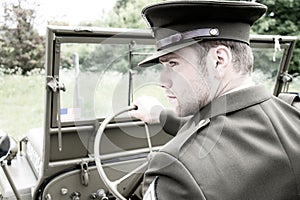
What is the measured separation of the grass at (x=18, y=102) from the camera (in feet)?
17.2

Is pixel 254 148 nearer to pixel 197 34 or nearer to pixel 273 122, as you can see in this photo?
pixel 273 122

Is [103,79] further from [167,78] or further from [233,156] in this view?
[233,156]

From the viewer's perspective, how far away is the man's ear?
3.93 feet

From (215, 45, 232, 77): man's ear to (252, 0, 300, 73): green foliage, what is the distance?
956 cm

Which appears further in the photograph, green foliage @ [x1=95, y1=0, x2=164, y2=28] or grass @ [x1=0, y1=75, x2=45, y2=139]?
green foliage @ [x1=95, y1=0, x2=164, y2=28]

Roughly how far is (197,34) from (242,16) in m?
0.20

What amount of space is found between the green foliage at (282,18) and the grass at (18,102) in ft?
23.1

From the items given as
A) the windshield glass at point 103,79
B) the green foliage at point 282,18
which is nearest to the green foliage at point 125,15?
the green foliage at point 282,18

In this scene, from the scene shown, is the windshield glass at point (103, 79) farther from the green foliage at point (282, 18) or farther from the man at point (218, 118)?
the green foliage at point (282, 18)

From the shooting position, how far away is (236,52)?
1.22m

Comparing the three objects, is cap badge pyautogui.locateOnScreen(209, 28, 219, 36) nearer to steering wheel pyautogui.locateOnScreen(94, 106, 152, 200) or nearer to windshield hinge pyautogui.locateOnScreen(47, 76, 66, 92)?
steering wheel pyautogui.locateOnScreen(94, 106, 152, 200)

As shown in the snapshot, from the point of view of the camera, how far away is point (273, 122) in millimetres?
1219

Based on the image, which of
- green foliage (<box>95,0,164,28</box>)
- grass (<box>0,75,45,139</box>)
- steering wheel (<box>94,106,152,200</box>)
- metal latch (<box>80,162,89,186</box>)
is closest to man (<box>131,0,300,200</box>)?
steering wheel (<box>94,106,152,200</box>)

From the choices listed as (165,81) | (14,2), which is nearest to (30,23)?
(14,2)
